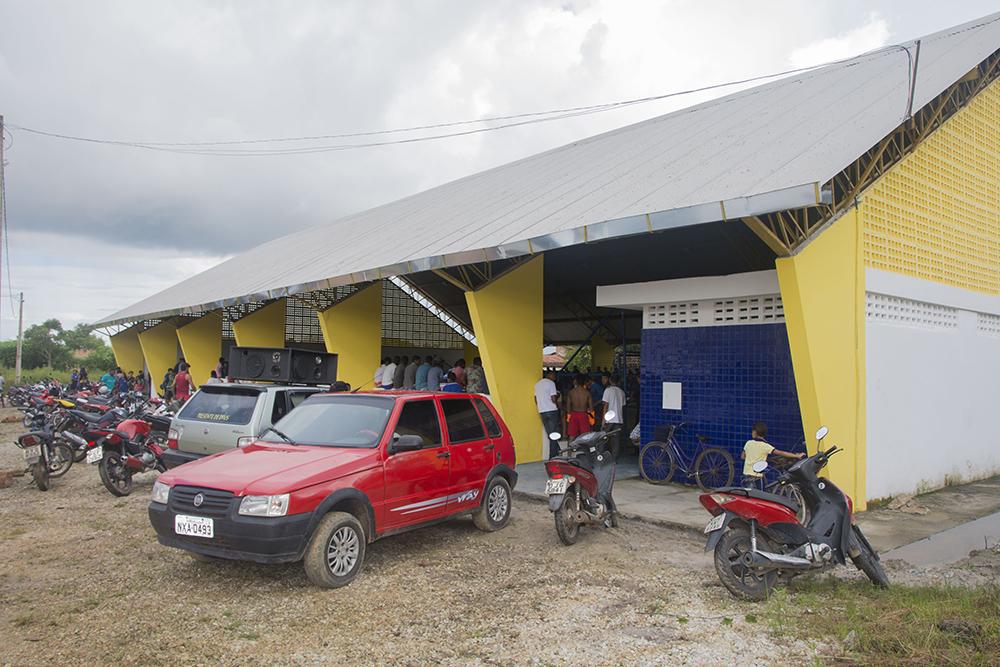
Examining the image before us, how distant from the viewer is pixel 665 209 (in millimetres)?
8047

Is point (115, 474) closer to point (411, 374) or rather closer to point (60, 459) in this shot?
point (60, 459)

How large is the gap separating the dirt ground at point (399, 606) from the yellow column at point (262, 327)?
44.3 feet

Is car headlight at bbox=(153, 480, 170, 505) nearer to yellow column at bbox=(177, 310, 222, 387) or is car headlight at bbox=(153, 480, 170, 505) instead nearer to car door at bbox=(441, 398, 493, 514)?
car door at bbox=(441, 398, 493, 514)

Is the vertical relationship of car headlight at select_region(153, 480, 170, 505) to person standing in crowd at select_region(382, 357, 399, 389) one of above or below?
below

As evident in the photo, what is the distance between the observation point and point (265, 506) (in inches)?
208

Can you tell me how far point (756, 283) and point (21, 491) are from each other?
10.3m

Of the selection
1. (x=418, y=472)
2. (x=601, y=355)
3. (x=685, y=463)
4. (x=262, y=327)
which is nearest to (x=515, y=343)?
(x=685, y=463)

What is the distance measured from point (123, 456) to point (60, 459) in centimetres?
157

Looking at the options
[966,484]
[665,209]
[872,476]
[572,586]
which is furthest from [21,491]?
[966,484]

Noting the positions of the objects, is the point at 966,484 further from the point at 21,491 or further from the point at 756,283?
the point at 21,491

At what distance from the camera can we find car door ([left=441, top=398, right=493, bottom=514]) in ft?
23.0

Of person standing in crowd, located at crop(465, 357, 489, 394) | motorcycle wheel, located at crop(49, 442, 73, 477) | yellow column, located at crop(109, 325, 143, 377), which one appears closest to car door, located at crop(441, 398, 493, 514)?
motorcycle wheel, located at crop(49, 442, 73, 477)

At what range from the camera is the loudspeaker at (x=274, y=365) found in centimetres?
1131

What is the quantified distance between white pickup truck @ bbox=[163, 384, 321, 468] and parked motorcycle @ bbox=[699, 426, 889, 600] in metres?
5.24
